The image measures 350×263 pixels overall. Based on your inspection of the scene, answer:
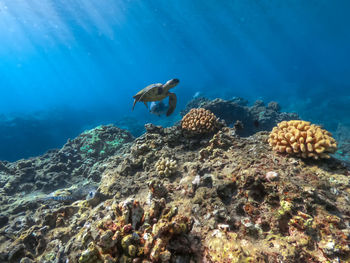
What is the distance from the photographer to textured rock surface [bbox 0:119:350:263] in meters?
1.81

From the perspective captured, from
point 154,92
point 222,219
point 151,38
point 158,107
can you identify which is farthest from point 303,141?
point 151,38

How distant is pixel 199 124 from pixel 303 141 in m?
2.73

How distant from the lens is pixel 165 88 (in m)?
5.76

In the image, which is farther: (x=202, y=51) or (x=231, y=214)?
(x=202, y=51)

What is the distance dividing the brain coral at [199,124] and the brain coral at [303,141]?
2.01 metres

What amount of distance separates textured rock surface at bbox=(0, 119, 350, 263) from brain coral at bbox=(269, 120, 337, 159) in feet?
0.59

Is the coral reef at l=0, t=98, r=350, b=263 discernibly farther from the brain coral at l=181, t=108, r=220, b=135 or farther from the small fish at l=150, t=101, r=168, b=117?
the small fish at l=150, t=101, r=168, b=117

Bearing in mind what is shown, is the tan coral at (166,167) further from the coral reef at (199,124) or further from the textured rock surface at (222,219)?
the coral reef at (199,124)

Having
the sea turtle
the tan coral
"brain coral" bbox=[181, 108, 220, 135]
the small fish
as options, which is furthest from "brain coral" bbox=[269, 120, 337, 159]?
the small fish

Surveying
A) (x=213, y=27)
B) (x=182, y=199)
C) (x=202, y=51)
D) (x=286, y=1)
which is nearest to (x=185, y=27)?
(x=213, y=27)

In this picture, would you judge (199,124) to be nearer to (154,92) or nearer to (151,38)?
(154,92)

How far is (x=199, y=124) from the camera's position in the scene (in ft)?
17.2

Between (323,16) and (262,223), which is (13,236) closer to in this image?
(262,223)

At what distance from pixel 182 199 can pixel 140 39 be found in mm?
95801
